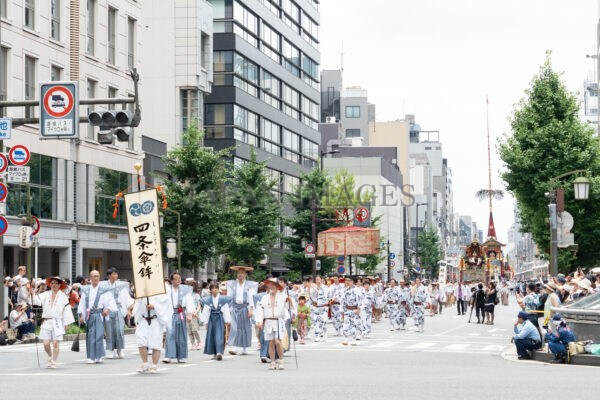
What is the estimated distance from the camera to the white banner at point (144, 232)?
16.6 m

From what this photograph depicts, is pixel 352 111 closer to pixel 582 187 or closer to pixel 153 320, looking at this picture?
pixel 582 187

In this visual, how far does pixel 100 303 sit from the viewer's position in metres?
18.6

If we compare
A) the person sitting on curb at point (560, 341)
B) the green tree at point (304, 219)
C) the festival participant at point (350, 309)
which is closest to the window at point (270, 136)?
the green tree at point (304, 219)

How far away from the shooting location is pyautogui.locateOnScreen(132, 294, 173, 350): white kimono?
52.7ft

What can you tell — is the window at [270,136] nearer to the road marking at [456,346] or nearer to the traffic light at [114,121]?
the road marking at [456,346]

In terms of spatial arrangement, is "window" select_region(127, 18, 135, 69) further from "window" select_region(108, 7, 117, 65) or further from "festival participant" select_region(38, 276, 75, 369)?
"festival participant" select_region(38, 276, 75, 369)

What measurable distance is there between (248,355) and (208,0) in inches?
1658

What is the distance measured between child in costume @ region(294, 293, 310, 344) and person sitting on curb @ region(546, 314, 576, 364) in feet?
25.9

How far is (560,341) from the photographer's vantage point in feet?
62.9

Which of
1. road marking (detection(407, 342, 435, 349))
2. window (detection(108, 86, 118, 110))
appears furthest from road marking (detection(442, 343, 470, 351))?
window (detection(108, 86, 118, 110))

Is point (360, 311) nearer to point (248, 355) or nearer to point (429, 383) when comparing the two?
point (248, 355)

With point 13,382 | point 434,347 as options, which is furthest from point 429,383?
point 434,347

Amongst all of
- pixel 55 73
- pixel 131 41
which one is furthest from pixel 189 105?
pixel 55 73

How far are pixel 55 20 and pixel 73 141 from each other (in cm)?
509
